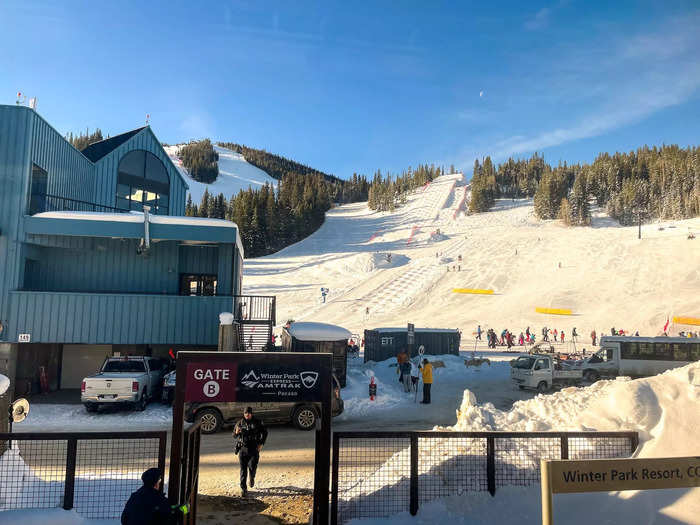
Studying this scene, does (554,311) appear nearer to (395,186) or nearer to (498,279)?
(498,279)

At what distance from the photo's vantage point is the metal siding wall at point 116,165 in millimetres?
23016

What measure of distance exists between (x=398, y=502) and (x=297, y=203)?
8679 centimetres

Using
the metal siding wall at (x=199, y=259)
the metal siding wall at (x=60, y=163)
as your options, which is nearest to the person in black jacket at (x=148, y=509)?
the metal siding wall at (x=199, y=259)

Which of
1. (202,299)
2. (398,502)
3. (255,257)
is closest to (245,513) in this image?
(398,502)

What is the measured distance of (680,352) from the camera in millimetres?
23250

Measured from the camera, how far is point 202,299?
18078mm

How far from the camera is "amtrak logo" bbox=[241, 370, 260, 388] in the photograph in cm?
563

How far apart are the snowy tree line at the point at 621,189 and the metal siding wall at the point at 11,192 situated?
85521mm

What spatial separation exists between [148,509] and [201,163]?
17204 centimetres

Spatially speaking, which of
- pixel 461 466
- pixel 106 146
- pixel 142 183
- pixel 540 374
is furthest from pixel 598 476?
pixel 106 146

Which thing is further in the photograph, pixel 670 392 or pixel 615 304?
pixel 615 304

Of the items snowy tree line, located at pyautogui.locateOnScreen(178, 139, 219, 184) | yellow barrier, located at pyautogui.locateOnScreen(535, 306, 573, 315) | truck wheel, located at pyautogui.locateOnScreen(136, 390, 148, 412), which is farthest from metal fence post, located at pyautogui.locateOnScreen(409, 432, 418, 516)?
snowy tree line, located at pyautogui.locateOnScreen(178, 139, 219, 184)

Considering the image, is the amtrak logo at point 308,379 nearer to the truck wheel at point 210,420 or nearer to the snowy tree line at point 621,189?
the truck wheel at point 210,420

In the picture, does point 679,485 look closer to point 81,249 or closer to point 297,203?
point 81,249
